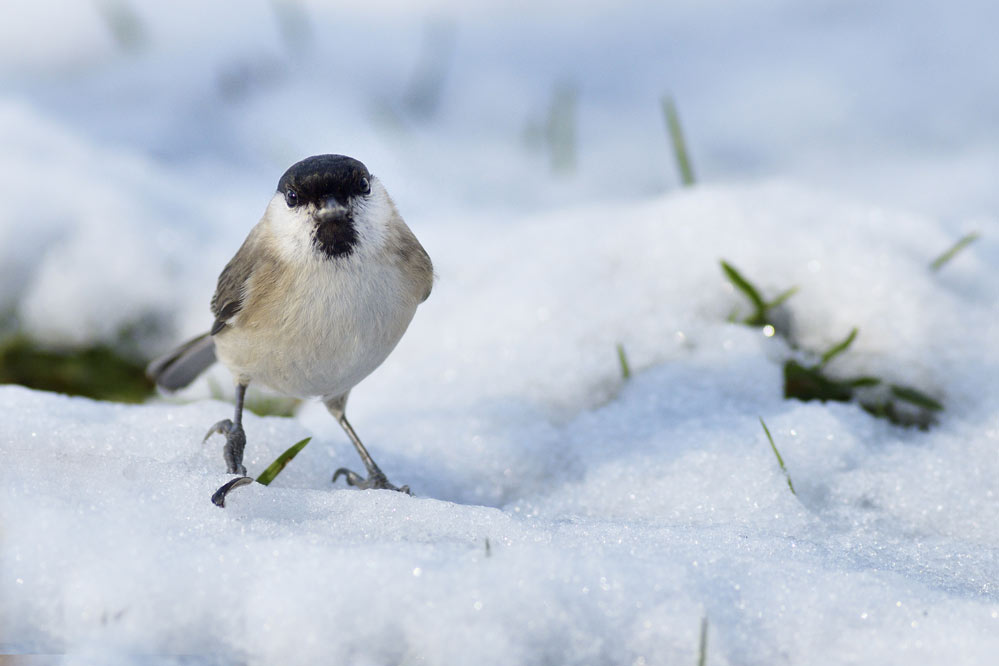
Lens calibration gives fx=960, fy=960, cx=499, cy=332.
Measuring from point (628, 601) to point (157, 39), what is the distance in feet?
17.8

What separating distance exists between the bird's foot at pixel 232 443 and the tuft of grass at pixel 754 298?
187 centimetres

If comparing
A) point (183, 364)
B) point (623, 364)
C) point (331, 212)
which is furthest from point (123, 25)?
point (623, 364)

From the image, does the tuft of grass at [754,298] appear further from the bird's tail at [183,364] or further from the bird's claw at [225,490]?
the bird's claw at [225,490]

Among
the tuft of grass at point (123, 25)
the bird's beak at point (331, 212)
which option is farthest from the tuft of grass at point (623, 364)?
the tuft of grass at point (123, 25)

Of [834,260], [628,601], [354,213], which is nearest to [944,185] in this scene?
[834,260]

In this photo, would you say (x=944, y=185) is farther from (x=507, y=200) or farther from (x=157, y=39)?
(x=157, y=39)

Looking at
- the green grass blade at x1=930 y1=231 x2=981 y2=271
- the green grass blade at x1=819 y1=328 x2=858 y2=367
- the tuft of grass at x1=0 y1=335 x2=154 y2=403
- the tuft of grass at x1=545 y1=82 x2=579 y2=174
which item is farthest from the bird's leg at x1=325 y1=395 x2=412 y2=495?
the tuft of grass at x1=545 y1=82 x2=579 y2=174

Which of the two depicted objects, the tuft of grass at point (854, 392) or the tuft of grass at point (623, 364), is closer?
the tuft of grass at point (854, 392)

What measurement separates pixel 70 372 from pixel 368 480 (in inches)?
66.5

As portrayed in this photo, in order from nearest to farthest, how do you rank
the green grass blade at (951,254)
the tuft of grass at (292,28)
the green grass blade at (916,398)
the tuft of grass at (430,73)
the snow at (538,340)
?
the snow at (538,340) → the green grass blade at (916,398) → the green grass blade at (951,254) → the tuft of grass at (430,73) → the tuft of grass at (292,28)

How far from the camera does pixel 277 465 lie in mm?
2633

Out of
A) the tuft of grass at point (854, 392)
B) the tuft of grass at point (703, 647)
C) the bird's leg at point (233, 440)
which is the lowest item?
the tuft of grass at point (854, 392)

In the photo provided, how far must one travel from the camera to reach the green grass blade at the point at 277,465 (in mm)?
2613

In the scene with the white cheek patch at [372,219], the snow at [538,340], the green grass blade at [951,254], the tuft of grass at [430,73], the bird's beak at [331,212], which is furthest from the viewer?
the tuft of grass at [430,73]
